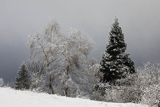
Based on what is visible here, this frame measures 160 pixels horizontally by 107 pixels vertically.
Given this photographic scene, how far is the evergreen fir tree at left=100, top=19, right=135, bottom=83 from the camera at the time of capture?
5072 cm

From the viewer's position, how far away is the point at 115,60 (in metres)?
52.0

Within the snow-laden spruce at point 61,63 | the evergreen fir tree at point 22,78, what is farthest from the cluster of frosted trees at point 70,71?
the evergreen fir tree at point 22,78

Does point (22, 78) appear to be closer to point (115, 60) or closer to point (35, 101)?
point (115, 60)

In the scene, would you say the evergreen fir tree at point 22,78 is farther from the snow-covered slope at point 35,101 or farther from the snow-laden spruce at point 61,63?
the snow-covered slope at point 35,101

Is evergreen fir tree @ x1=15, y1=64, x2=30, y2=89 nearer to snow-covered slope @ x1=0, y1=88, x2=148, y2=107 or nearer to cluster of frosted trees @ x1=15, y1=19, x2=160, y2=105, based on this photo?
cluster of frosted trees @ x1=15, y1=19, x2=160, y2=105

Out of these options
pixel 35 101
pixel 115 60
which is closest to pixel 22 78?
pixel 115 60

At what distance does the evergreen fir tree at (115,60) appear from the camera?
50.7 metres

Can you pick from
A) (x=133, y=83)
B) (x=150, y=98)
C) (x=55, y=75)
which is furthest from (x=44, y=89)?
(x=150, y=98)

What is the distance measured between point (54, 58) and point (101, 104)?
2218 cm

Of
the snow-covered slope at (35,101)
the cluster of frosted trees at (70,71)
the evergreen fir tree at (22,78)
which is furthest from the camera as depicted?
the evergreen fir tree at (22,78)

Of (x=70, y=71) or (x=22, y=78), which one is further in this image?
(x=22, y=78)

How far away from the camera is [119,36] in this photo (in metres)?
53.8

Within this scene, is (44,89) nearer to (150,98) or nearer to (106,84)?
(106,84)

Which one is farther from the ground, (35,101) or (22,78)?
(22,78)
